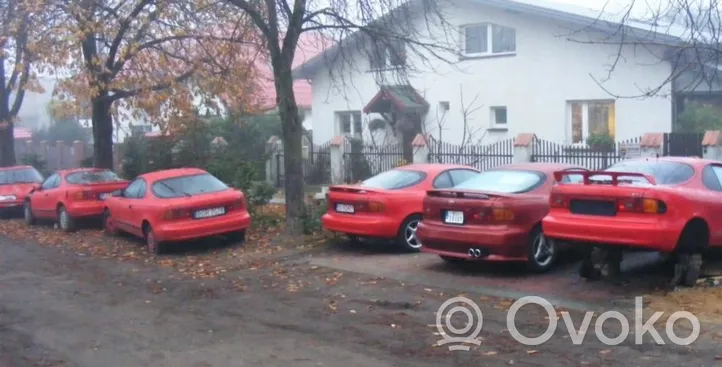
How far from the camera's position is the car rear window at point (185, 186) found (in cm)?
1475

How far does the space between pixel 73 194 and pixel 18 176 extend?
588 cm

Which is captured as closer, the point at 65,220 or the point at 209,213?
the point at 209,213

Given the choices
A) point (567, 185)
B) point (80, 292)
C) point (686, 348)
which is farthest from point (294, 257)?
point (686, 348)

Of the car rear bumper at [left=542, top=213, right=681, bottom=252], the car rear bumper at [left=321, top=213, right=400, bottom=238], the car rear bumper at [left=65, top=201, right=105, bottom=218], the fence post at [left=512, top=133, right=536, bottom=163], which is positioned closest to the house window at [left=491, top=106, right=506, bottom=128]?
the fence post at [left=512, top=133, right=536, bottom=163]

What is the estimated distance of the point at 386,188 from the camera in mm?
13281

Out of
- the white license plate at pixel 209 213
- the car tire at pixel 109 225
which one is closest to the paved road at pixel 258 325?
the white license plate at pixel 209 213

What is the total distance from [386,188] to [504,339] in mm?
5681

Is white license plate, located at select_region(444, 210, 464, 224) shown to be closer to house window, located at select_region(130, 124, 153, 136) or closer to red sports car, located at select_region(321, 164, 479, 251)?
red sports car, located at select_region(321, 164, 479, 251)

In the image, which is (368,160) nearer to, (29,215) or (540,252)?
(29,215)

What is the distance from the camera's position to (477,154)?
22250mm

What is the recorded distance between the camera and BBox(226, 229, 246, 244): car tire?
15.2m

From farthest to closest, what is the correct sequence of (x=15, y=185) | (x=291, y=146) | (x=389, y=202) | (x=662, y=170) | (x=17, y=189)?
(x=15, y=185), (x=17, y=189), (x=291, y=146), (x=389, y=202), (x=662, y=170)

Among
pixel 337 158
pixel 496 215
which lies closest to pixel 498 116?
pixel 337 158

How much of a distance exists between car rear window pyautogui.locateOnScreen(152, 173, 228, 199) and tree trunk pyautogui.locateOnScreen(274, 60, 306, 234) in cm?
125
